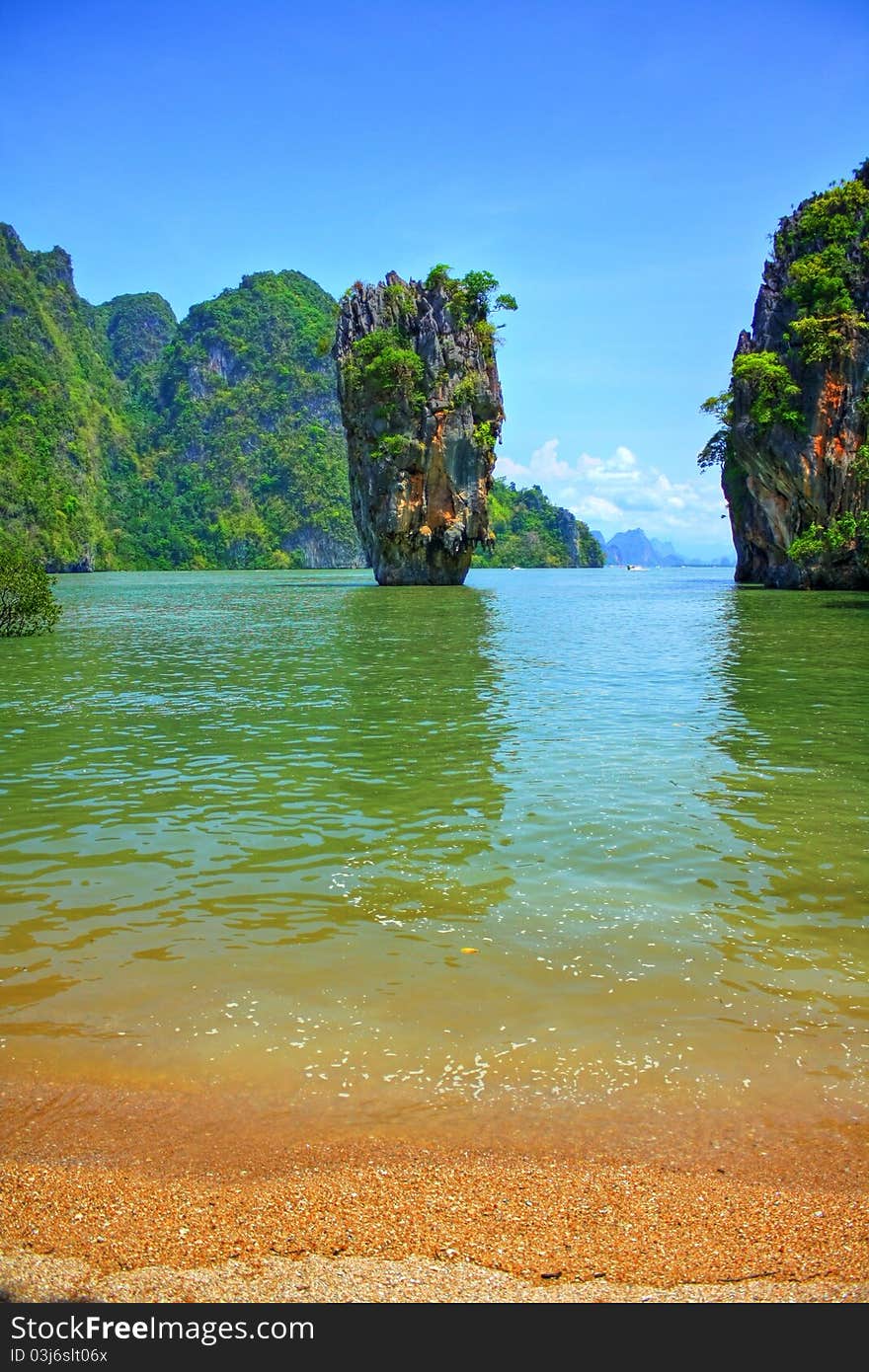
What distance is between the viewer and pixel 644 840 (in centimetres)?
748

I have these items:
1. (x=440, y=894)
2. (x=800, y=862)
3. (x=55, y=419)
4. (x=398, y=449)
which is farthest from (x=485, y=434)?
(x=55, y=419)

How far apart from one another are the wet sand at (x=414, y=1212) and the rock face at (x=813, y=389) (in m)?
39.9

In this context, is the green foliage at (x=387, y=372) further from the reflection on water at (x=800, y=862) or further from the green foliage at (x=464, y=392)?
the reflection on water at (x=800, y=862)

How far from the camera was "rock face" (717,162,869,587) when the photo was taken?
42.6 metres

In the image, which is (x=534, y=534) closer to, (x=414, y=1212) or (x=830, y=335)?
(x=830, y=335)

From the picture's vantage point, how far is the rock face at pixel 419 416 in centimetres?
5294

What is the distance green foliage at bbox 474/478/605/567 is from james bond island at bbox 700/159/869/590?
102140 millimetres

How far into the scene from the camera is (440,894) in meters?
6.43

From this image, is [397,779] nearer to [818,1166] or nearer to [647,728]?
[647,728]

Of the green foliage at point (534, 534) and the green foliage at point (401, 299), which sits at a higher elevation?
the green foliage at point (401, 299)

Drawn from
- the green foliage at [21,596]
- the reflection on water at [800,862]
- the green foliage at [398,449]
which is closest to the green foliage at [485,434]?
the green foliage at [398,449]

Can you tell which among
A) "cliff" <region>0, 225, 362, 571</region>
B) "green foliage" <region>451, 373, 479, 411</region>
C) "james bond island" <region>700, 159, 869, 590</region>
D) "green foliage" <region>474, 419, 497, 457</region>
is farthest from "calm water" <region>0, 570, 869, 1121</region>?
"cliff" <region>0, 225, 362, 571</region>
